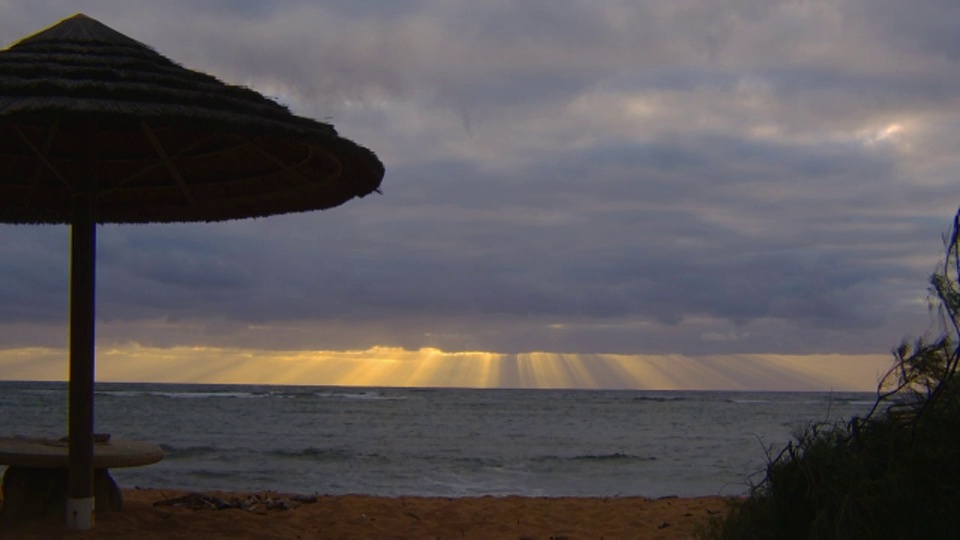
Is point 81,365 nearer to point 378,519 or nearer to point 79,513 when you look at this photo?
point 79,513

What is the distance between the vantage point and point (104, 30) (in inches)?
229

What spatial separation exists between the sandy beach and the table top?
442mm

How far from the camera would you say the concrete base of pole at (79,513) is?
5.64m

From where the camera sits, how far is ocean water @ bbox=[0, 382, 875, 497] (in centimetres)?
1522

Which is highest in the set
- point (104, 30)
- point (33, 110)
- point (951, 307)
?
point (104, 30)

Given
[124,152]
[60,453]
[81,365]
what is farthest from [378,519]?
[124,152]

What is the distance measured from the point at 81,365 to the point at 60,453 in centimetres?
93

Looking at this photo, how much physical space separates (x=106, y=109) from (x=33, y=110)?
13.4 inches

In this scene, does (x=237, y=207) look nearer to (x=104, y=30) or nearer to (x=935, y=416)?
(x=104, y=30)

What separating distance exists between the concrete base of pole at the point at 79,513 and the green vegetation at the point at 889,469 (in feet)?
13.5

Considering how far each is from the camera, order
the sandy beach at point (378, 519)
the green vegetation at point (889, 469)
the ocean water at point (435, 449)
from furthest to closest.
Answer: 1. the ocean water at point (435, 449)
2. the sandy beach at point (378, 519)
3. the green vegetation at point (889, 469)

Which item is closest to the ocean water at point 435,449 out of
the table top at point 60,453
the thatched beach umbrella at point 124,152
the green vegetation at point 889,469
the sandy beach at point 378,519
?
the green vegetation at point 889,469

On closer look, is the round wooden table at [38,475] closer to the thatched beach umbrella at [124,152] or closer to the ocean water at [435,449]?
the thatched beach umbrella at [124,152]

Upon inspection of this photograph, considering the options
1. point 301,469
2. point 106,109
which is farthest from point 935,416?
point 301,469
